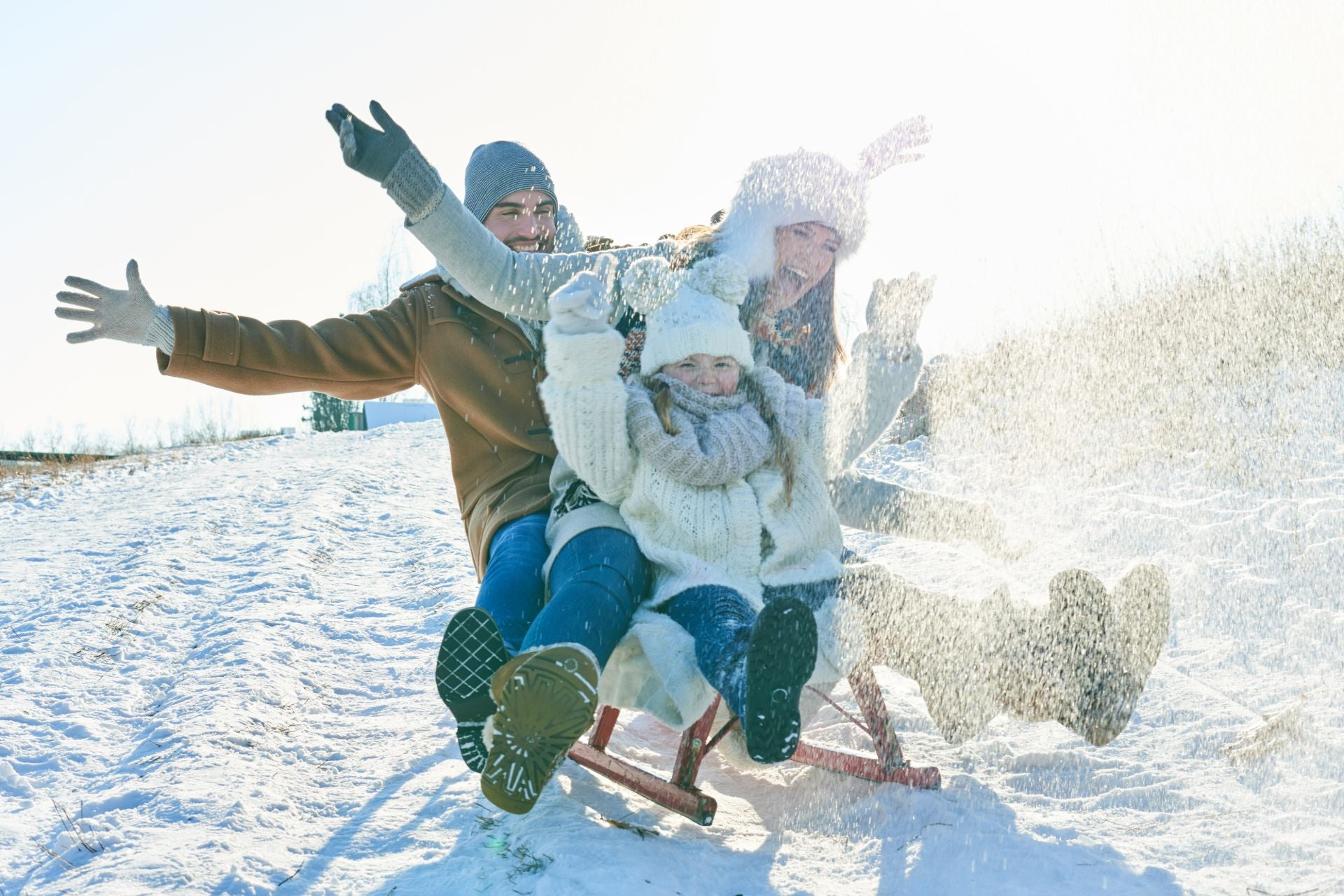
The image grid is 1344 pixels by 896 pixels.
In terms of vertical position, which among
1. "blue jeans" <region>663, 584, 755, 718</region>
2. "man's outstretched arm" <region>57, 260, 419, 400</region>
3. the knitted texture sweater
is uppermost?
"man's outstretched arm" <region>57, 260, 419, 400</region>

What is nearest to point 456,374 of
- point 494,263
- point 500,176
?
point 494,263

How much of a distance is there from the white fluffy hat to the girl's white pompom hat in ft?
0.71

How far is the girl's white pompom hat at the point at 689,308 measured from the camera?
8.93 ft

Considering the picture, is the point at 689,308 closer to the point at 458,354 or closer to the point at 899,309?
the point at 899,309

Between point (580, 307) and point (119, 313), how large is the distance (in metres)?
1.23

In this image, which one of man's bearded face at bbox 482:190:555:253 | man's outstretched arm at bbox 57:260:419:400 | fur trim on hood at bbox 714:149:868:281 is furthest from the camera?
man's bearded face at bbox 482:190:555:253

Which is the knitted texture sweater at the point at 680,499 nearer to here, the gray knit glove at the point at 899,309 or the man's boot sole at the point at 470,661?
the gray knit glove at the point at 899,309

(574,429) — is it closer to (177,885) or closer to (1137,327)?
(177,885)

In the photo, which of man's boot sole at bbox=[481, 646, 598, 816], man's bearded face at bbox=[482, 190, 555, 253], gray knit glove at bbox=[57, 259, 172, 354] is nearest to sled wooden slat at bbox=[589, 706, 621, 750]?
man's boot sole at bbox=[481, 646, 598, 816]

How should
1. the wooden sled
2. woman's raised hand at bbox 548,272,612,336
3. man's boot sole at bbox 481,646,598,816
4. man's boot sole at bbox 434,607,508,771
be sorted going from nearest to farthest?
1. man's boot sole at bbox 481,646,598,816
2. man's boot sole at bbox 434,607,508,771
3. woman's raised hand at bbox 548,272,612,336
4. the wooden sled

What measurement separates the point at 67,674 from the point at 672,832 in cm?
284

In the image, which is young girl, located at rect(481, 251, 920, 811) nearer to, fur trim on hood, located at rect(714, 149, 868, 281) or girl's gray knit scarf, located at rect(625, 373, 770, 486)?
girl's gray knit scarf, located at rect(625, 373, 770, 486)

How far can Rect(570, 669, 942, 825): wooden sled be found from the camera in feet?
8.47

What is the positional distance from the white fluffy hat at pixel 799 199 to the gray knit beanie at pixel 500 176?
62cm
